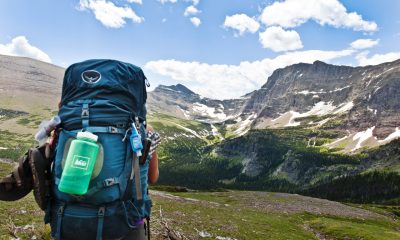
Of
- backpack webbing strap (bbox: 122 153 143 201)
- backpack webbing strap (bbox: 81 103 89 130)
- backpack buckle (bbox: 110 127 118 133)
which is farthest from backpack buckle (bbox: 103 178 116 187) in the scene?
backpack webbing strap (bbox: 81 103 89 130)

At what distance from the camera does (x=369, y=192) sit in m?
194

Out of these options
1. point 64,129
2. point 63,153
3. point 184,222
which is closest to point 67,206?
point 63,153

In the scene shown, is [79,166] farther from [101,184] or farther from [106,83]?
[106,83]

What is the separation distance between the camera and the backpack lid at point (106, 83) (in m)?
5.81

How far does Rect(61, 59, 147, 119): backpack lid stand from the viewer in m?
5.81

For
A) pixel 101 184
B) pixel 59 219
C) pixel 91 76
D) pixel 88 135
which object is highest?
pixel 91 76

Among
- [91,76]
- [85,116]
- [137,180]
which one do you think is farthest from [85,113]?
[137,180]

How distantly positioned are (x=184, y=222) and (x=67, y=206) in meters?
27.3

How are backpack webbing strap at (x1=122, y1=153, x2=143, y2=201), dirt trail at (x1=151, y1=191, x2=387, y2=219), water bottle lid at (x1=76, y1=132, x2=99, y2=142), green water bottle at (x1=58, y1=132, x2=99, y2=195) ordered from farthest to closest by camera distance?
dirt trail at (x1=151, y1=191, x2=387, y2=219) < backpack webbing strap at (x1=122, y1=153, x2=143, y2=201) < water bottle lid at (x1=76, y1=132, x2=99, y2=142) < green water bottle at (x1=58, y1=132, x2=99, y2=195)

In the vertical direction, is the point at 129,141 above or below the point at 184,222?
above

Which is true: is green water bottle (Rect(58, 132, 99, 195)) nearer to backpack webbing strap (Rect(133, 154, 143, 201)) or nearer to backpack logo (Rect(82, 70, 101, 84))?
backpack webbing strap (Rect(133, 154, 143, 201))

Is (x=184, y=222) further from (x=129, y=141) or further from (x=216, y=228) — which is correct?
(x=129, y=141)

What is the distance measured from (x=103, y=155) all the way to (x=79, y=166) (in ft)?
1.40

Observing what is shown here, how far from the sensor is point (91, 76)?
584 cm
